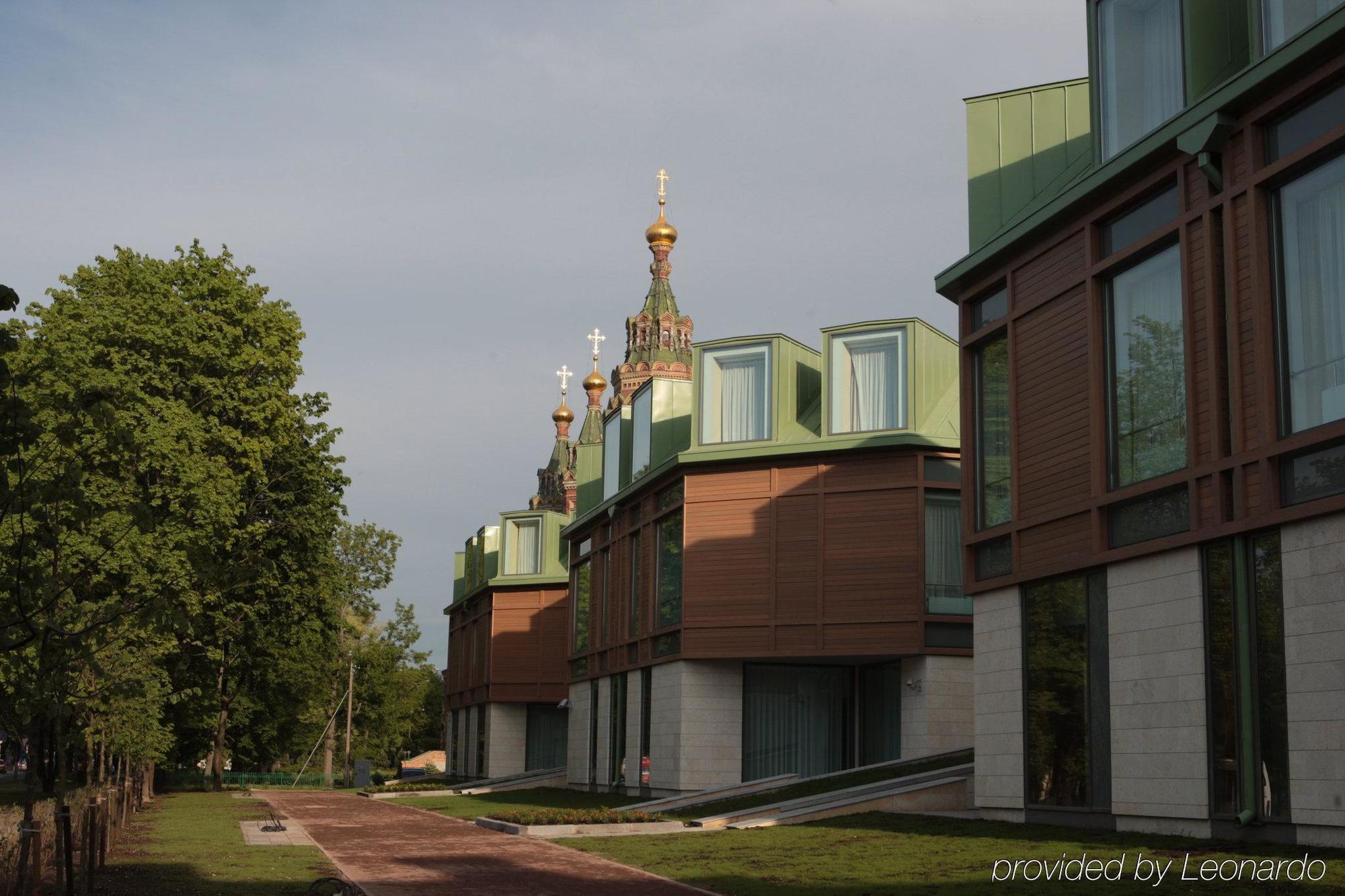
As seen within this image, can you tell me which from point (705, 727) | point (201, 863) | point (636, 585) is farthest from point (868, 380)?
point (201, 863)

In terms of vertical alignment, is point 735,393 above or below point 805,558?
above

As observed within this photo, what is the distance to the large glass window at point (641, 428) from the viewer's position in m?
42.0

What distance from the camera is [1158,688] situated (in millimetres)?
18875

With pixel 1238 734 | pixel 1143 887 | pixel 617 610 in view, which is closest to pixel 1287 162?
pixel 1238 734

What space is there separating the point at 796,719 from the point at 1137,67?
20690 millimetres

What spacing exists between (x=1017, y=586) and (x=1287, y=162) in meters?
8.33

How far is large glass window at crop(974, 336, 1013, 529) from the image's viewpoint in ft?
77.5

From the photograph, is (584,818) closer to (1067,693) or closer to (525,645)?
(1067,693)

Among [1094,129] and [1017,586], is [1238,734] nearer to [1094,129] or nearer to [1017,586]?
[1017,586]

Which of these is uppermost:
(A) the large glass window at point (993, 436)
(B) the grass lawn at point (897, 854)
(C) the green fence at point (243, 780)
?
(A) the large glass window at point (993, 436)

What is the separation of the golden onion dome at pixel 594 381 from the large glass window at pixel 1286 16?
318 ft

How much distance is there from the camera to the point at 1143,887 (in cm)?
1457

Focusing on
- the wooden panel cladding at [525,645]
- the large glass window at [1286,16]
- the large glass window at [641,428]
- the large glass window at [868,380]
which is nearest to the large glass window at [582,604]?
the large glass window at [641,428]

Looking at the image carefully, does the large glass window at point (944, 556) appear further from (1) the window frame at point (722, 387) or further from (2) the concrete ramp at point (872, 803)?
(2) the concrete ramp at point (872, 803)
